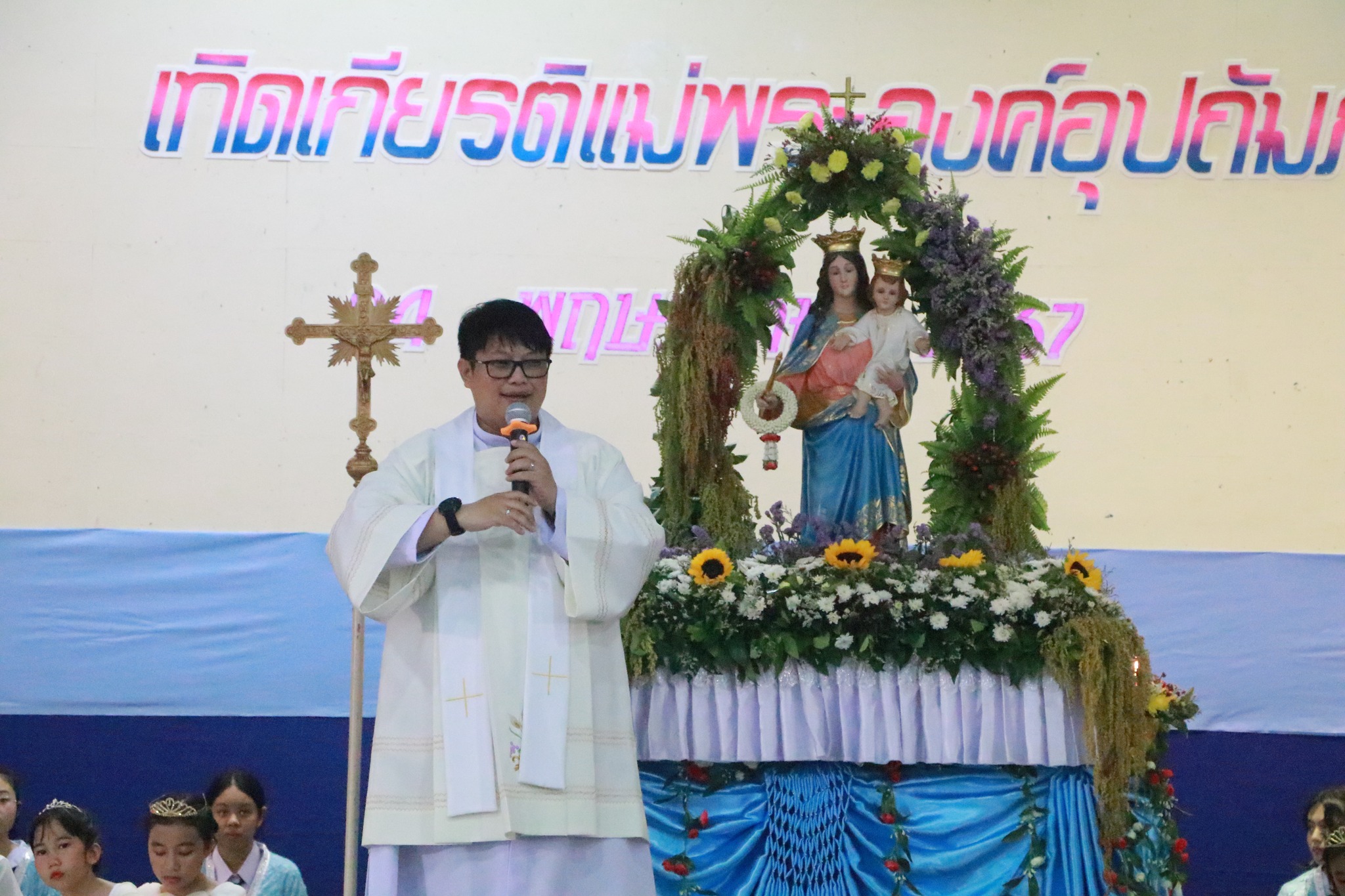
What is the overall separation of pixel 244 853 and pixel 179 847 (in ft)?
3.81

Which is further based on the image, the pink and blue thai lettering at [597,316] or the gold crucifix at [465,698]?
the pink and blue thai lettering at [597,316]

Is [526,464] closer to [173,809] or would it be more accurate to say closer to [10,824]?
[173,809]

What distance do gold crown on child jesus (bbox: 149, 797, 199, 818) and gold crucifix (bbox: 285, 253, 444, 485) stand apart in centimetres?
118

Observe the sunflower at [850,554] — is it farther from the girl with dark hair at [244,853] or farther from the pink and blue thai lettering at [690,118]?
the pink and blue thai lettering at [690,118]

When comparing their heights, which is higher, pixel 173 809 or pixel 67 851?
pixel 173 809

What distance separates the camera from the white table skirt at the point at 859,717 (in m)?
5.36

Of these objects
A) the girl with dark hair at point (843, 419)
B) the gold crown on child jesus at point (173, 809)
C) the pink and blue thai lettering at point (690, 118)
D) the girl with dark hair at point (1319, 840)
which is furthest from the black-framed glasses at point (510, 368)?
the pink and blue thai lettering at point (690, 118)

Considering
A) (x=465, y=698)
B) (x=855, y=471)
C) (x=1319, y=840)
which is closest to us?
(x=465, y=698)

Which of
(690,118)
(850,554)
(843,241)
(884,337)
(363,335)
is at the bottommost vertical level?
(850,554)

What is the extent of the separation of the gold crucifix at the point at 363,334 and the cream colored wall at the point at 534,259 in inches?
106

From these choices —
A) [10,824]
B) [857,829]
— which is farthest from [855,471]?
[10,824]

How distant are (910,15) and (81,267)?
4451 millimetres

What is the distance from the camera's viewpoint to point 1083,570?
570 centimetres

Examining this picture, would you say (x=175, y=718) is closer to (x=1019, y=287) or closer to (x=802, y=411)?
(x=802, y=411)
